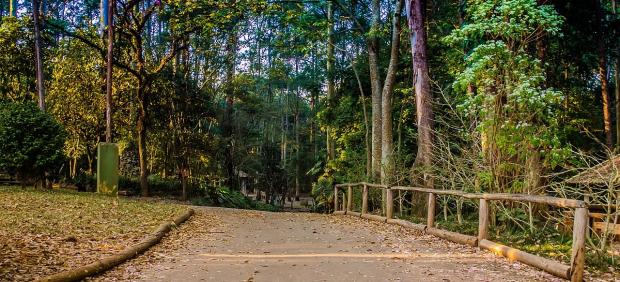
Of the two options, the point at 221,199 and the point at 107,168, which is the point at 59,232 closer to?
the point at 107,168

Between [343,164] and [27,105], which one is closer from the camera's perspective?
[27,105]

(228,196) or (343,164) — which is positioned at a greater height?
(343,164)

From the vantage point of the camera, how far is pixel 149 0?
31.3 m

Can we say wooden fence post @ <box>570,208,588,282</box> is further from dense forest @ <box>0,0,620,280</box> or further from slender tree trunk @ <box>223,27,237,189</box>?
slender tree trunk @ <box>223,27,237,189</box>

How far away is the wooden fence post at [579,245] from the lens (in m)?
5.53

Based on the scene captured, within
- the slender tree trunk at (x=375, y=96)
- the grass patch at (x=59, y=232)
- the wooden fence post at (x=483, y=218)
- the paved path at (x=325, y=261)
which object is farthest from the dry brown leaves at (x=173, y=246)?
the slender tree trunk at (x=375, y=96)

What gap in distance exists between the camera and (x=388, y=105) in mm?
16719

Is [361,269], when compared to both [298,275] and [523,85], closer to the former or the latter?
[298,275]

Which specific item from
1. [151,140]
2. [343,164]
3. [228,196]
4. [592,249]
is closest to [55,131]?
[151,140]

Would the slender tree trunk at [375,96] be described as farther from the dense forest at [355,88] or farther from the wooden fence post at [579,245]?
the wooden fence post at [579,245]

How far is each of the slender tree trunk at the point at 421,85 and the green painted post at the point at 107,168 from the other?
8.89 meters

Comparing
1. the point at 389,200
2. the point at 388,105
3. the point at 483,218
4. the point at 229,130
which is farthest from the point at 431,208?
the point at 229,130

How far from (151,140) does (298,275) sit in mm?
21003

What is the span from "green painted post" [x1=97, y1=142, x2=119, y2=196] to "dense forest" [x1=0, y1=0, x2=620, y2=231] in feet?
2.72
